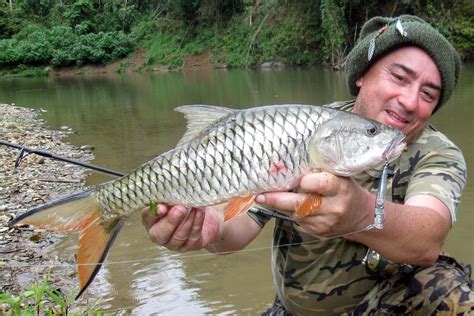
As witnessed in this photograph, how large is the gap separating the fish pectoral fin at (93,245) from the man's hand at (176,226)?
0.49ft

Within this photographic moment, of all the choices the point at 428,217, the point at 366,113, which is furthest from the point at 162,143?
the point at 428,217

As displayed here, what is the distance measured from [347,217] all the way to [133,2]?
44.6m

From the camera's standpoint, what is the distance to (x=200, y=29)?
37.7 metres

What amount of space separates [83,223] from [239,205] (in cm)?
66

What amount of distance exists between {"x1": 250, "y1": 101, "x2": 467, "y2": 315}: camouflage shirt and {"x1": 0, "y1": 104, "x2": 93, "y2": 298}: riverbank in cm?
195

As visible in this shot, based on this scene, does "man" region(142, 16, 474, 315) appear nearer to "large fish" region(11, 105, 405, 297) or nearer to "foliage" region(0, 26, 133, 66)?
"large fish" region(11, 105, 405, 297)

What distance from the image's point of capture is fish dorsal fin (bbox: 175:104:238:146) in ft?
6.81

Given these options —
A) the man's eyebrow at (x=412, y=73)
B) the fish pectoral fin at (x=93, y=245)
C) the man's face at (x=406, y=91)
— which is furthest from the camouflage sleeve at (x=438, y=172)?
the fish pectoral fin at (x=93, y=245)

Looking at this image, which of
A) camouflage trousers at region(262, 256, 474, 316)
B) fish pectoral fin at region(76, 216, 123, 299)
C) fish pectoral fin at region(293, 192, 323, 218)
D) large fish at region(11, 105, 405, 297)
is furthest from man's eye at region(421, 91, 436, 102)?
fish pectoral fin at region(76, 216, 123, 299)

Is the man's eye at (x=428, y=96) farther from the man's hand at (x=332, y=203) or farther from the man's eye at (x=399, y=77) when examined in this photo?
the man's hand at (x=332, y=203)

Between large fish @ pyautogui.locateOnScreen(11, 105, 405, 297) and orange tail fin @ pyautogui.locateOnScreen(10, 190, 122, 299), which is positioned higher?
large fish @ pyautogui.locateOnScreen(11, 105, 405, 297)

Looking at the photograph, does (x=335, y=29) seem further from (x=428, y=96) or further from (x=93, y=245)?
(x=93, y=245)

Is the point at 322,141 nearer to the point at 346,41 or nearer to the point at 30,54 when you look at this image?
the point at 346,41

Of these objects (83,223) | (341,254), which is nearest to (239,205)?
(83,223)
